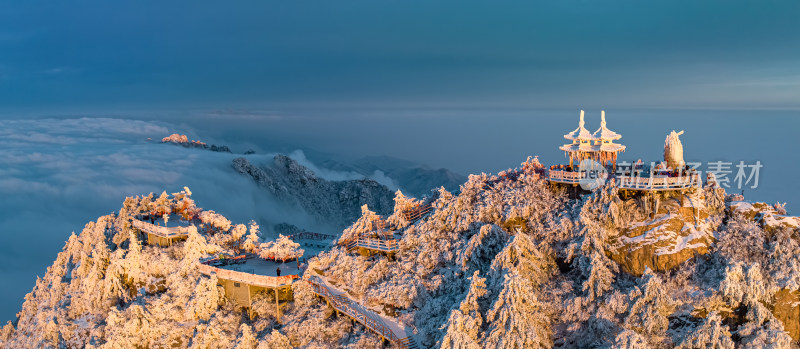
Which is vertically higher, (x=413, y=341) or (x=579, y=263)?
(x=579, y=263)

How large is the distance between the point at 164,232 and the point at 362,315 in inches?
866

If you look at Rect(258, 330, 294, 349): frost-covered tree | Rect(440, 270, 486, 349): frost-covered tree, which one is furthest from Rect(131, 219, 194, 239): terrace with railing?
Rect(440, 270, 486, 349): frost-covered tree

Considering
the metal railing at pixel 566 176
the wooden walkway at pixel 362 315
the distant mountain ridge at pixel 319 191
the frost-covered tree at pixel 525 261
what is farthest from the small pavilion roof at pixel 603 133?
the distant mountain ridge at pixel 319 191

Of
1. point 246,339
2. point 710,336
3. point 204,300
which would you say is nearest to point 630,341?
point 710,336

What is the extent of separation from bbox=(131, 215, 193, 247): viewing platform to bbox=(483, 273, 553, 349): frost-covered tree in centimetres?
2889

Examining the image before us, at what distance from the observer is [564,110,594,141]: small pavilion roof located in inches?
1384

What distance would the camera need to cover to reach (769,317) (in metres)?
26.5

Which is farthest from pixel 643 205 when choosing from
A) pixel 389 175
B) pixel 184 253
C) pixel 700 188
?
pixel 389 175

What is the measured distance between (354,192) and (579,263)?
242 feet

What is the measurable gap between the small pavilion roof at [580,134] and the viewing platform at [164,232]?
32061 millimetres

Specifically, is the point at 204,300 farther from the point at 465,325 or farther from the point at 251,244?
the point at 465,325

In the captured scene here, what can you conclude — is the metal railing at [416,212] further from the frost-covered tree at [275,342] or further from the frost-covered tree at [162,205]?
the frost-covered tree at [162,205]

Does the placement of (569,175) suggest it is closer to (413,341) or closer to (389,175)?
(413,341)

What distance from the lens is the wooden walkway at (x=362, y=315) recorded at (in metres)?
29.7
